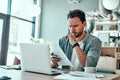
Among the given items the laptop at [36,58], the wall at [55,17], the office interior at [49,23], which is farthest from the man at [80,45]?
the wall at [55,17]

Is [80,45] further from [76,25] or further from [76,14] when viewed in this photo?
[76,14]

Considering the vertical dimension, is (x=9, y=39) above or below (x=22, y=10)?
below

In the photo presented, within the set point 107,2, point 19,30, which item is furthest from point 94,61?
point 19,30

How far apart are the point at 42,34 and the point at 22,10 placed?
0.94 metres

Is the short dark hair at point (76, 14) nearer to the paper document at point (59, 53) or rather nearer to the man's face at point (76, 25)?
the man's face at point (76, 25)

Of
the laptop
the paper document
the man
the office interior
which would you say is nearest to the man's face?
the man

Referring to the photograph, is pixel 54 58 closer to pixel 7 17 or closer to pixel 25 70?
pixel 25 70

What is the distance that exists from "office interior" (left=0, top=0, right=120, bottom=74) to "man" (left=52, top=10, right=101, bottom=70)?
2227mm

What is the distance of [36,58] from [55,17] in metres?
4.40

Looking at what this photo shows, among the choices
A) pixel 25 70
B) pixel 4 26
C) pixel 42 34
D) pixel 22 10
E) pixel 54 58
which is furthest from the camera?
pixel 42 34

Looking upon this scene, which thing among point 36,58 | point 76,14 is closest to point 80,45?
point 76,14

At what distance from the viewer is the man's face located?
2020 millimetres

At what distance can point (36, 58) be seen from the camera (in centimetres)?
156

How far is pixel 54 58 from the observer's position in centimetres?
181
